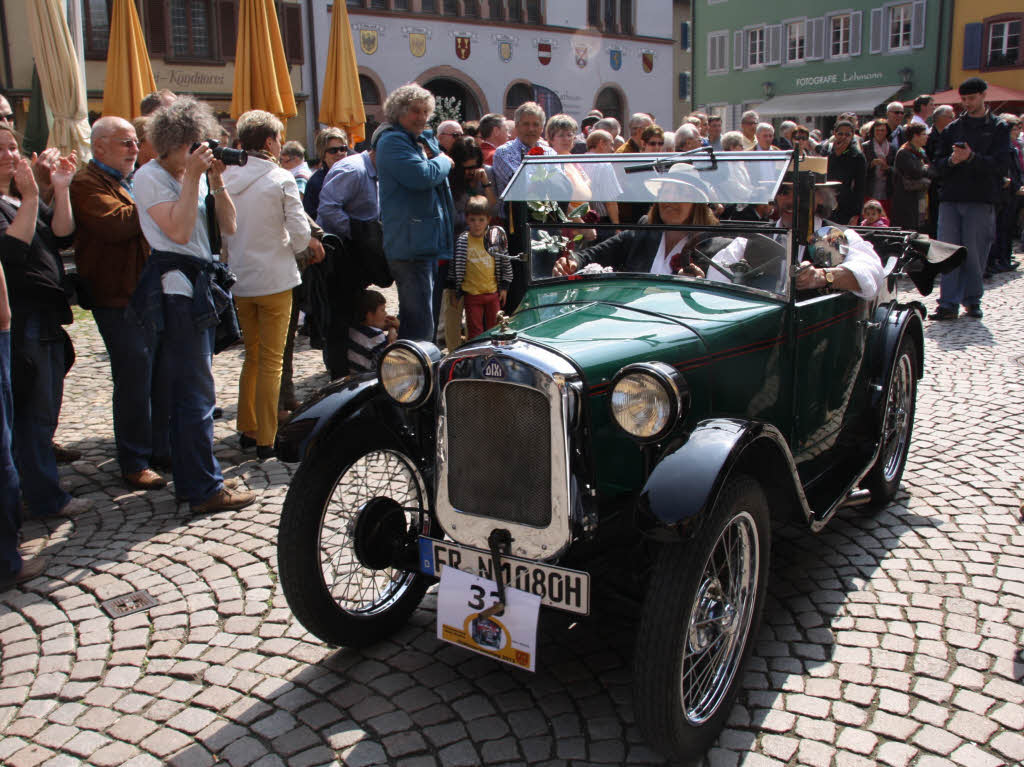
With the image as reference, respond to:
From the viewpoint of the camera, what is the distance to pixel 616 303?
3328mm

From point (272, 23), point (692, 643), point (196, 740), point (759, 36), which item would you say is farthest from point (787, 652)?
point (759, 36)

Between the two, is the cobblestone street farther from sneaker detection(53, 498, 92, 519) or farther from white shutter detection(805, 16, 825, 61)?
white shutter detection(805, 16, 825, 61)

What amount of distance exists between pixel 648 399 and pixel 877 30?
32.9 m

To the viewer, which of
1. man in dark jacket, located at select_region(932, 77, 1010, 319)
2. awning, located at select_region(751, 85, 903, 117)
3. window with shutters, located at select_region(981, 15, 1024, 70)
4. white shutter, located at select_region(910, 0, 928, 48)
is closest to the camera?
man in dark jacket, located at select_region(932, 77, 1010, 319)

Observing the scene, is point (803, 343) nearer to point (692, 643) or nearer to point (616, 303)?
point (616, 303)

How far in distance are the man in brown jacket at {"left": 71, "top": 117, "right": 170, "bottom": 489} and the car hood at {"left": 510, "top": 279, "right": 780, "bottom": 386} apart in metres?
2.31

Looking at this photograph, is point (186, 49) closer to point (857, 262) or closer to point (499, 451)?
point (857, 262)

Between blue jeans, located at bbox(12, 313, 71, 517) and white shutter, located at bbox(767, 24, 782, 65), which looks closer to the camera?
blue jeans, located at bbox(12, 313, 71, 517)

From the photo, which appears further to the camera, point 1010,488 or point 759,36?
point 759,36

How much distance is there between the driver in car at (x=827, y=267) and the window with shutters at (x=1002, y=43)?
27.8 metres

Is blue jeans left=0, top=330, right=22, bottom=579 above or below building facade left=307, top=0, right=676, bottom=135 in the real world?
below

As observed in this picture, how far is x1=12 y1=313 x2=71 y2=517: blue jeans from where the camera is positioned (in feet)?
14.2

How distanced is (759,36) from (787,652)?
118 ft

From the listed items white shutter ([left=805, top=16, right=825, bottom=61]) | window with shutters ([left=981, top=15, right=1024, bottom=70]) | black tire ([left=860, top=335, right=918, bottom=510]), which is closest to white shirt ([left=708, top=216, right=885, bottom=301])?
black tire ([left=860, top=335, right=918, bottom=510])
